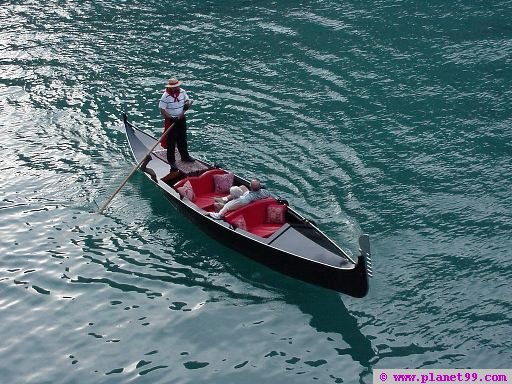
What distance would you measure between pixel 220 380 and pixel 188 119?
1048cm

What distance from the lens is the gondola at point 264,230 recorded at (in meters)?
15.1

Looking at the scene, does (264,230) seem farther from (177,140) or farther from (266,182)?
(177,140)

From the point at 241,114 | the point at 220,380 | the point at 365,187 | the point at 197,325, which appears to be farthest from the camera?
the point at 241,114

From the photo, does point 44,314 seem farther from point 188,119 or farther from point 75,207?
point 188,119

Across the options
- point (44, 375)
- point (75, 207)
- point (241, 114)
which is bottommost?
point (44, 375)

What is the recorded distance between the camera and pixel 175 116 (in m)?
19.1

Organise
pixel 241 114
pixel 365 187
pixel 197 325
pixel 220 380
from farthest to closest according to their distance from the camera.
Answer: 1. pixel 241 114
2. pixel 365 187
3. pixel 197 325
4. pixel 220 380

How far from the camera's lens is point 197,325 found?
15.2 m

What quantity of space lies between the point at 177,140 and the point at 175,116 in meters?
0.75

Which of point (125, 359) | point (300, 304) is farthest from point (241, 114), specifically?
point (125, 359)

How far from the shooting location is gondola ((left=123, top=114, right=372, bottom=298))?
49.5ft

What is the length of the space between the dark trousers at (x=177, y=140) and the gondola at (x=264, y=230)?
0.30m

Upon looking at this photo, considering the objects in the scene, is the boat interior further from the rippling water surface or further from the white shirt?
the white shirt

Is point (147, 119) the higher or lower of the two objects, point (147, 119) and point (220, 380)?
the higher
